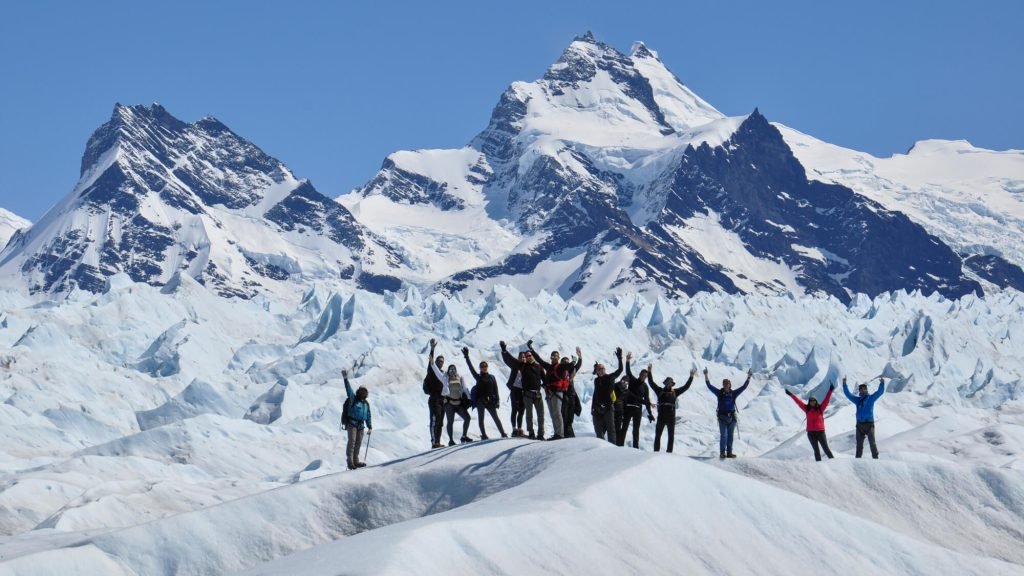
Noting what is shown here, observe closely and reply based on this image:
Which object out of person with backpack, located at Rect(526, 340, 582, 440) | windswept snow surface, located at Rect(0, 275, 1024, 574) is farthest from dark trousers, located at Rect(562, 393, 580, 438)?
windswept snow surface, located at Rect(0, 275, 1024, 574)

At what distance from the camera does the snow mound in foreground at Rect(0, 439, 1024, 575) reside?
19984mm

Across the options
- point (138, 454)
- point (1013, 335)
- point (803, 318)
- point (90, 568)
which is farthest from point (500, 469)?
point (803, 318)

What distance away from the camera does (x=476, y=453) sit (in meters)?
26.7

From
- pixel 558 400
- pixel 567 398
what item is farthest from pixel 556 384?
pixel 567 398

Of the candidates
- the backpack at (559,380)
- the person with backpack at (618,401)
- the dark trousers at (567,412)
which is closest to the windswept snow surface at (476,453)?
the backpack at (559,380)

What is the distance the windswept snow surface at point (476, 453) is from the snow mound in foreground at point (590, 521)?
1.8 inches

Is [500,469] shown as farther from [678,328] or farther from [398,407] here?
[678,328]

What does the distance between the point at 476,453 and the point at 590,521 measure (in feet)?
18.7

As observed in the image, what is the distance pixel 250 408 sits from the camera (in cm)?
8819

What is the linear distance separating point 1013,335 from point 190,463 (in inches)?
3396

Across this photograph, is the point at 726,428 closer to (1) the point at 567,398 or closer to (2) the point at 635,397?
(2) the point at 635,397

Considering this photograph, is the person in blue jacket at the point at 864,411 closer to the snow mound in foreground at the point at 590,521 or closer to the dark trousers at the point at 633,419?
the snow mound in foreground at the point at 590,521

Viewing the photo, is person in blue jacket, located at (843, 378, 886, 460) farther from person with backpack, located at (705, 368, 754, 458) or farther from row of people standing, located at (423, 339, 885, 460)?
person with backpack, located at (705, 368, 754, 458)

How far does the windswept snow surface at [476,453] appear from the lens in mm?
22531
